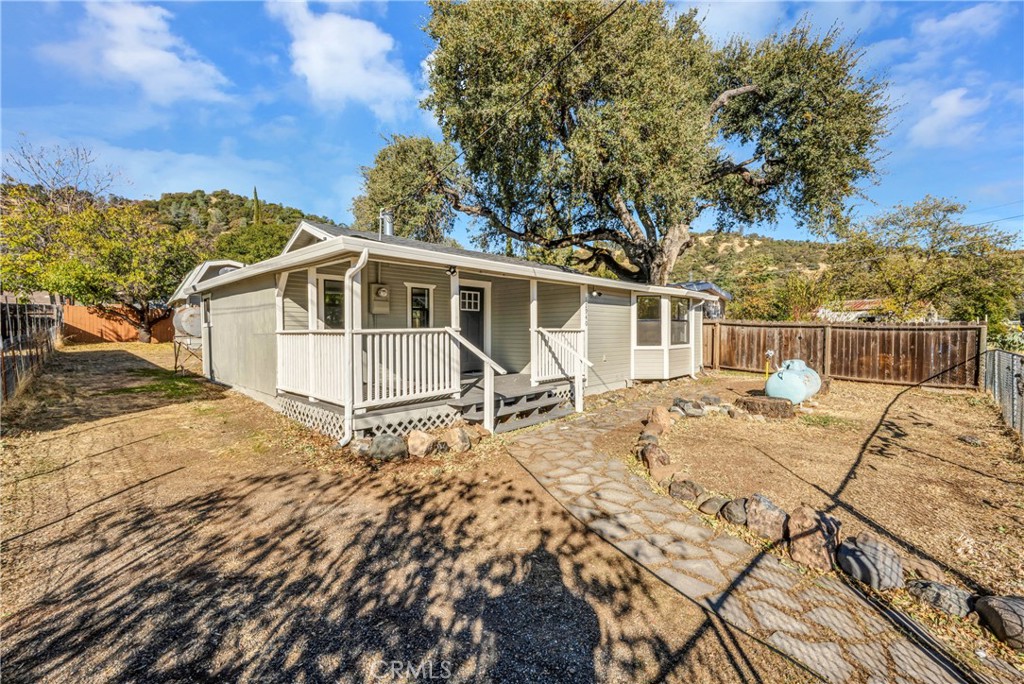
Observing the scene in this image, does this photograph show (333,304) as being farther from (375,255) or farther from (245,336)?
(375,255)

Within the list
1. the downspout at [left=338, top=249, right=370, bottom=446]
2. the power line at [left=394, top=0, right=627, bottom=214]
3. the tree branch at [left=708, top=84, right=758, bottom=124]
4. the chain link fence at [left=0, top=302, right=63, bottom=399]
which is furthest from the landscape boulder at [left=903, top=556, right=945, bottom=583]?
the tree branch at [left=708, top=84, right=758, bottom=124]

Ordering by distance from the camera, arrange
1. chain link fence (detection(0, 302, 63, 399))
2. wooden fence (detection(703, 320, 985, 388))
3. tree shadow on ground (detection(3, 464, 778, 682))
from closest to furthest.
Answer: tree shadow on ground (detection(3, 464, 778, 682)) < chain link fence (detection(0, 302, 63, 399)) < wooden fence (detection(703, 320, 985, 388))

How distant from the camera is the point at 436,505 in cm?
412

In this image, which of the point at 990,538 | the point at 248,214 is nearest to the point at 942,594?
the point at 990,538

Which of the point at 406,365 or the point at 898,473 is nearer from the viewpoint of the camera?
the point at 898,473

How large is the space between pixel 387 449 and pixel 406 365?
1.19 m

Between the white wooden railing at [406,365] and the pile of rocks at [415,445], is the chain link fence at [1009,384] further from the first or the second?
the white wooden railing at [406,365]

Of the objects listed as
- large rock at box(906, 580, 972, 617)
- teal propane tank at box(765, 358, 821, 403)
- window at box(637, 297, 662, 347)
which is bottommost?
large rock at box(906, 580, 972, 617)

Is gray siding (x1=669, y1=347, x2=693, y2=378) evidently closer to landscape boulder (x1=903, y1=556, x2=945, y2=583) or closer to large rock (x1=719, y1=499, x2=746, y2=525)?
large rock (x1=719, y1=499, x2=746, y2=525)

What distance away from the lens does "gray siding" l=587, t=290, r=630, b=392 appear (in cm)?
926

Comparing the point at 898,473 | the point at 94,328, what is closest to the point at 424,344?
the point at 898,473

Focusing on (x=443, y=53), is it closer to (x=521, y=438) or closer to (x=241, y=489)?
(x=521, y=438)

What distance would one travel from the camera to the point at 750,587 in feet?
9.47

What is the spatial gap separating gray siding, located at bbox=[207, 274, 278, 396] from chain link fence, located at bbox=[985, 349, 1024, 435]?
11057 mm
